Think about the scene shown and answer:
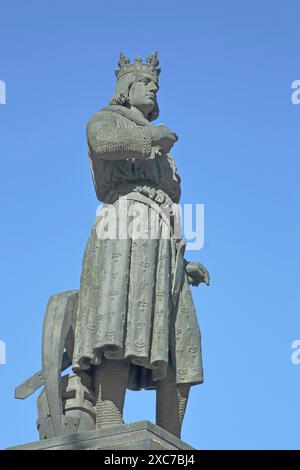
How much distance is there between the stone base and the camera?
37.0ft

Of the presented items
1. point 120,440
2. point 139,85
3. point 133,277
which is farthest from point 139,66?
point 120,440

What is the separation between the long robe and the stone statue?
0.03 feet

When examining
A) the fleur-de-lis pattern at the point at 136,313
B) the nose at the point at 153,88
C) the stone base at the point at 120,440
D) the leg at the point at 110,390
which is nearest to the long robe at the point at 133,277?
the fleur-de-lis pattern at the point at 136,313

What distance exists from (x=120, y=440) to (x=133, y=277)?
1896mm

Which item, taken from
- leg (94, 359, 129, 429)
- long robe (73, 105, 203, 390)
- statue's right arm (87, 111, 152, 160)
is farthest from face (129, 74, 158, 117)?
leg (94, 359, 129, 429)

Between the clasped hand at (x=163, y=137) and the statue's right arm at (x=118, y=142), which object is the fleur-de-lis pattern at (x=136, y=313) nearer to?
the statue's right arm at (x=118, y=142)

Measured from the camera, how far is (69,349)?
42.2 ft

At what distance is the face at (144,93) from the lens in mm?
13578

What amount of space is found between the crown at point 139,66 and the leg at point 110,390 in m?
3.31

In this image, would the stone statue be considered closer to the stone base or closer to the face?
the face
